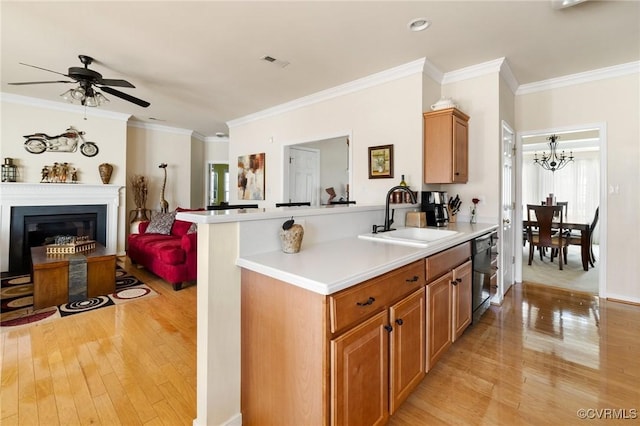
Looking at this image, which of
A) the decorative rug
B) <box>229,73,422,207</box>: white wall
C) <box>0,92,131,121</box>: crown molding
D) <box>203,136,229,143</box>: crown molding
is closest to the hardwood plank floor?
<box>229,73,422,207</box>: white wall

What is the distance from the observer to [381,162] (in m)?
3.54

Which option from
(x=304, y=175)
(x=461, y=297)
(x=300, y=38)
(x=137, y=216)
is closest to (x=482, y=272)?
(x=461, y=297)

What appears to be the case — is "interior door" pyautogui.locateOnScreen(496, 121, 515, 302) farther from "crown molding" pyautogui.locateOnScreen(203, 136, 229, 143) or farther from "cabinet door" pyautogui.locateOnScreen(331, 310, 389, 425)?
"crown molding" pyautogui.locateOnScreen(203, 136, 229, 143)

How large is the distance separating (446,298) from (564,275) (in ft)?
11.7

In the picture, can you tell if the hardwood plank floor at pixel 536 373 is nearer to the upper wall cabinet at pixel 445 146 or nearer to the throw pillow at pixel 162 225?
the upper wall cabinet at pixel 445 146

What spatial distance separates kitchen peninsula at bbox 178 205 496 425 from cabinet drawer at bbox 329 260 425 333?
0.4 inches

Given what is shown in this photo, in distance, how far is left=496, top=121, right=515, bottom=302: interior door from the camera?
3.36m

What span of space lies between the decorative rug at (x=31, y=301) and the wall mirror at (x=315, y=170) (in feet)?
8.17

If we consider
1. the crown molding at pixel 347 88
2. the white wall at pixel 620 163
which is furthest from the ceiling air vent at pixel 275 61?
the white wall at pixel 620 163

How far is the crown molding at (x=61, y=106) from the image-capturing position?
441 cm

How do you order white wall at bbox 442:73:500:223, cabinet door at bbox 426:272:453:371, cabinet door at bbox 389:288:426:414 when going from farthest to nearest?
1. white wall at bbox 442:73:500:223
2. cabinet door at bbox 426:272:453:371
3. cabinet door at bbox 389:288:426:414

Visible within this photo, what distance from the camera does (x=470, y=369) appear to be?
202 centimetres

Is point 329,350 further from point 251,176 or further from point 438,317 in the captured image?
point 251,176

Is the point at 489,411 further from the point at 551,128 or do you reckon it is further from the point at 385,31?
the point at 551,128
